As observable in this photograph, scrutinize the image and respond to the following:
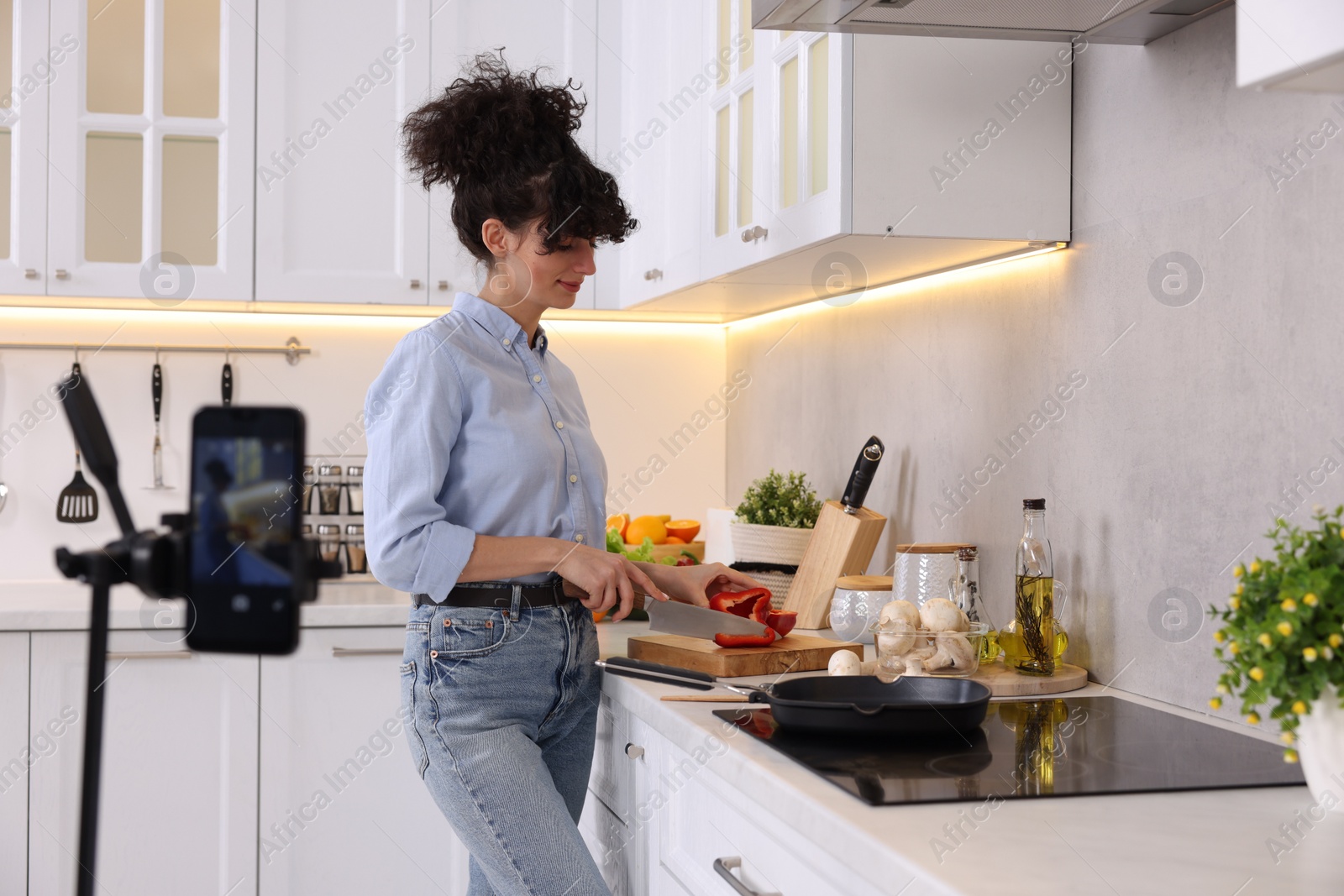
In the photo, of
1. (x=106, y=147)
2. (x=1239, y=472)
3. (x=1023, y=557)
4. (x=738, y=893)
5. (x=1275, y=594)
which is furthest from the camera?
(x=106, y=147)

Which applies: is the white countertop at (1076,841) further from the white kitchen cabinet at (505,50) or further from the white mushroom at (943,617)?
the white kitchen cabinet at (505,50)

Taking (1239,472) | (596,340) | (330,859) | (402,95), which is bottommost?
(330,859)

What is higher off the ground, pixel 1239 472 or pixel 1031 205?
pixel 1031 205

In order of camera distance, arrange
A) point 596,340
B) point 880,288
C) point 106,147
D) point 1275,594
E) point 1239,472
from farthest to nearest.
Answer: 1. point 596,340
2. point 106,147
3. point 880,288
4. point 1239,472
5. point 1275,594

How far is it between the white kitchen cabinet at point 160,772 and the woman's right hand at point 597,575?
39.2 inches

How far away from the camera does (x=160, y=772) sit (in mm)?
2016

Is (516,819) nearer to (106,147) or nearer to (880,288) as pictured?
(880,288)

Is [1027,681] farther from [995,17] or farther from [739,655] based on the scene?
[995,17]

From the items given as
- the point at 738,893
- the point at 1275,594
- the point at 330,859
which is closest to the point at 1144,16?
the point at 1275,594

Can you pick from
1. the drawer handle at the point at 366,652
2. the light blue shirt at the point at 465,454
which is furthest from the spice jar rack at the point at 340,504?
the light blue shirt at the point at 465,454

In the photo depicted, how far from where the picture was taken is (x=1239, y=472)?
116cm

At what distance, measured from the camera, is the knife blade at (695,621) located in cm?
145

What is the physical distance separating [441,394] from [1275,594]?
0.80m

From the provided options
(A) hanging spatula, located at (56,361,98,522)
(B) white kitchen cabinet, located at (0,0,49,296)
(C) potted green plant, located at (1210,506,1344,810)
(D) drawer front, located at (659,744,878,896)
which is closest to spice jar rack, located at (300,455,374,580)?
(A) hanging spatula, located at (56,361,98,522)
